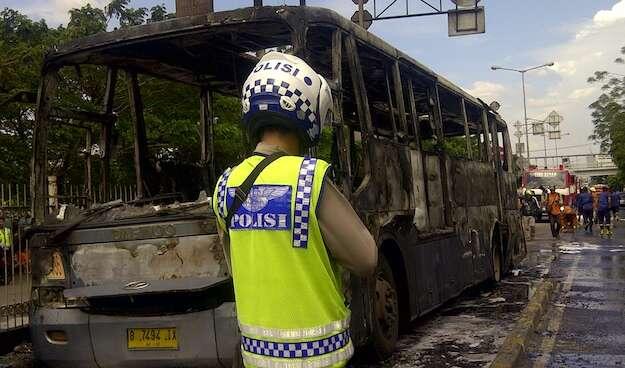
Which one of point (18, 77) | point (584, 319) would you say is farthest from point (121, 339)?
point (18, 77)

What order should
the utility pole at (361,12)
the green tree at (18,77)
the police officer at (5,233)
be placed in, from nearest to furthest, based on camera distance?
1. the police officer at (5,233)
2. the green tree at (18,77)
3. the utility pole at (361,12)

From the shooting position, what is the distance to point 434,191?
7.84 meters

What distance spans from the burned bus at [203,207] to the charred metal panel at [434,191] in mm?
23

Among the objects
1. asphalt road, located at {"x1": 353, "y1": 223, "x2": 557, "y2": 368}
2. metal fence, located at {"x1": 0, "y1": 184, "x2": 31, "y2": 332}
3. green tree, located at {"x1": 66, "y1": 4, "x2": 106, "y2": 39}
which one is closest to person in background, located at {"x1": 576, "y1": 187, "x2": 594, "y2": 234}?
asphalt road, located at {"x1": 353, "y1": 223, "x2": 557, "y2": 368}

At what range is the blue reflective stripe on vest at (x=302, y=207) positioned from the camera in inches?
78.4

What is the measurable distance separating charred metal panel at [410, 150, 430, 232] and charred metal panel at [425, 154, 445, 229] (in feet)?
0.60

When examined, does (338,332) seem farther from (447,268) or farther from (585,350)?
(447,268)

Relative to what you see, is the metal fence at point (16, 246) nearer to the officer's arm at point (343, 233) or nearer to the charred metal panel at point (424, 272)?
the charred metal panel at point (424, 272)

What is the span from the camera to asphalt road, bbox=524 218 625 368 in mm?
6375

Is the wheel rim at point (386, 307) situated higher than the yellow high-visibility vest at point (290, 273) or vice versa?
the yellow high-visibility vest at point (290, 273)

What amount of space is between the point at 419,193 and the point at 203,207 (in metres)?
2.99

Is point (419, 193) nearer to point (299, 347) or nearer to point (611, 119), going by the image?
point (299, 347)

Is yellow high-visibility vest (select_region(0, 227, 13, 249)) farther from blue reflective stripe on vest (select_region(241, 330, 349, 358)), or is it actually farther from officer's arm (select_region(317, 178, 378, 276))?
officer's arm (select_region(317, 178, 378, 276))

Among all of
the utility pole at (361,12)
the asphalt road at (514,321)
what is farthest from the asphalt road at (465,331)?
the utility pole at (361,12)
